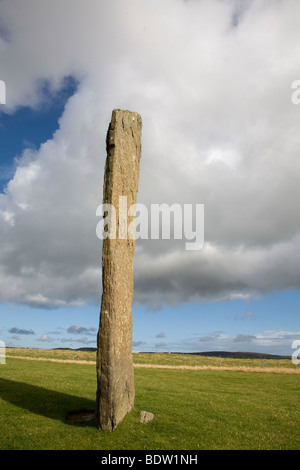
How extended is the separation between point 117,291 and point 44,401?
7551mm

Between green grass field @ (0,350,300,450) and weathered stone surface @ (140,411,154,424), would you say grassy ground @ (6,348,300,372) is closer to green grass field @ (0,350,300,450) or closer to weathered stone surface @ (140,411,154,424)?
green grass field @ (0,350,300,450)

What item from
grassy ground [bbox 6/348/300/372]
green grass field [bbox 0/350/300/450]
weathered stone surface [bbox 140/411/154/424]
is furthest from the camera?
grassy ground [bbox 6/348/300/372]

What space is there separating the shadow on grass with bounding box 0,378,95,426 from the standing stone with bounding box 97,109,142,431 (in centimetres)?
146

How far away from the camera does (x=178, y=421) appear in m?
13.2

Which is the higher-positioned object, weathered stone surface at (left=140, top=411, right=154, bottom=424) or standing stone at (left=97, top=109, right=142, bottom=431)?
standing stone at (left=97, top=109, right=142, bottom=431)

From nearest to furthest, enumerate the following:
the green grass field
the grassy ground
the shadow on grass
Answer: the green grass field → the shadow on grass → the grassy ground

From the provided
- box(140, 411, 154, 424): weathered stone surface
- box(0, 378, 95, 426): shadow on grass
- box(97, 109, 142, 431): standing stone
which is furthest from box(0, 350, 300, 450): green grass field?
box(97, 109, 142, 431): standing stone

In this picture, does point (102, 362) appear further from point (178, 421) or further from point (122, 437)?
point (178, 421)

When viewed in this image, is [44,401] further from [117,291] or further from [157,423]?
[117,291]

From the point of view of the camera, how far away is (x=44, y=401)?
15758mm

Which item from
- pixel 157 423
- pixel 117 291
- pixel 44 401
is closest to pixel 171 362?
pixel 44 401

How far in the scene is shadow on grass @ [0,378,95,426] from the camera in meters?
14.0
